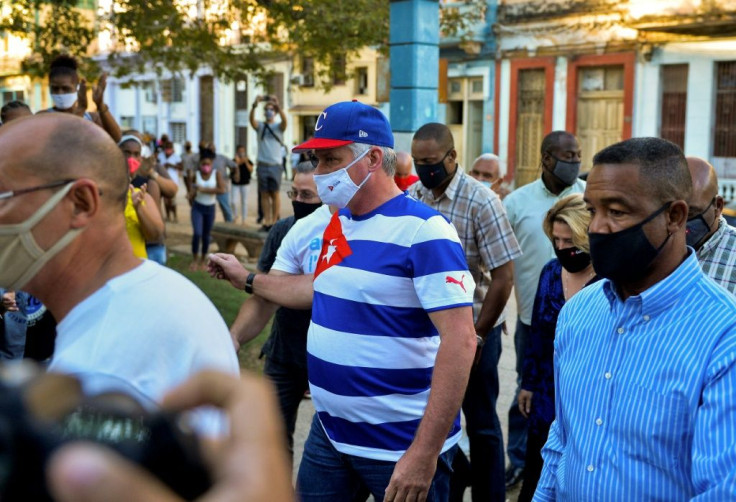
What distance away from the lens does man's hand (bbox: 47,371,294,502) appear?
35.2 inches

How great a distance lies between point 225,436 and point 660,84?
77.6ft

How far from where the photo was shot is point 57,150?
5.81 ft

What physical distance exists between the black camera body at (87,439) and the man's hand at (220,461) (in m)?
0.01

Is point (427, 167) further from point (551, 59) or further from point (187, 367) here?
point (551, 59)

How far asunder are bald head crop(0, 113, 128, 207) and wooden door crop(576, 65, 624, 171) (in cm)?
2312

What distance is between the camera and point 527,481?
4.46 metres

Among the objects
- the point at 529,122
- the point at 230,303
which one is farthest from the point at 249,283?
the point at 529,122

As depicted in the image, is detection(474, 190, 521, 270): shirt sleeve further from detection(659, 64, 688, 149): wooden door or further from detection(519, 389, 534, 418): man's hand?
detection(659, 64, 688, 149): wooden door

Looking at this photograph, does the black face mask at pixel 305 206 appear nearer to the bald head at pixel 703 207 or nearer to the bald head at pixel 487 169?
the bald head at pixel 703 207

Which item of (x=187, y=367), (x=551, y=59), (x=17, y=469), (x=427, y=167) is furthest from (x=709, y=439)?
(x=551, y=59)

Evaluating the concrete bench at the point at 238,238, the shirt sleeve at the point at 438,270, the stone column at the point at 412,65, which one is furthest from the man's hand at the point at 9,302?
the concrete bench at the point at 238,238

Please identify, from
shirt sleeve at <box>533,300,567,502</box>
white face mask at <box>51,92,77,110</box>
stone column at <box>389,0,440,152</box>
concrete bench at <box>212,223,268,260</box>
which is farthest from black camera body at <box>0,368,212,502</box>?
concrete bench at <box>212,223,268,260</box>

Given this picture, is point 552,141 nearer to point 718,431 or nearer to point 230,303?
point 718,431

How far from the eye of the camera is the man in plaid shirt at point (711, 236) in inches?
143
